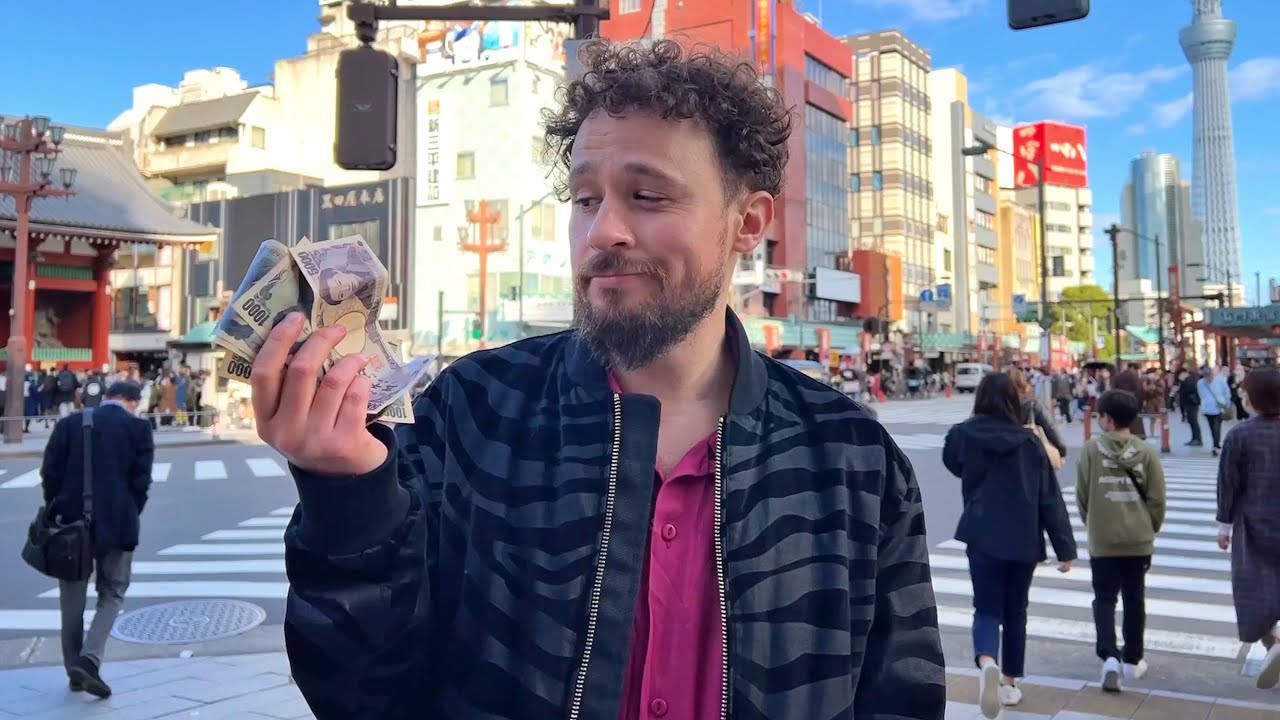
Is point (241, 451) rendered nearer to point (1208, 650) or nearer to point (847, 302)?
point (1208, 650)

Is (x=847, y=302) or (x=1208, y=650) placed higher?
(x=847, y=302)

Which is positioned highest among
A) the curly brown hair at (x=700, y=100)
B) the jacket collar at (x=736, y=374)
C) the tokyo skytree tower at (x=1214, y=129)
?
the tokyo skytree tower at (x=1214, y=129)

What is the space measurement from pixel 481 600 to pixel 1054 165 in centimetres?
11048

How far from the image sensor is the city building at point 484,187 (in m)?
48.9

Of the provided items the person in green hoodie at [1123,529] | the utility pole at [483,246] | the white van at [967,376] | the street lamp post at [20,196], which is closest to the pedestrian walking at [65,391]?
the street lamp post at [20,196]

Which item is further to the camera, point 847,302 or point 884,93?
point 884,93

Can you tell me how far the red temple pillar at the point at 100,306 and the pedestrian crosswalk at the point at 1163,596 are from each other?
1219 inches

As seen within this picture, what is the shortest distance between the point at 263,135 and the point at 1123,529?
62236mm

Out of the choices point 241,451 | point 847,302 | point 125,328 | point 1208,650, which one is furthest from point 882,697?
point 847,302

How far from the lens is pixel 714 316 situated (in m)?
2.07

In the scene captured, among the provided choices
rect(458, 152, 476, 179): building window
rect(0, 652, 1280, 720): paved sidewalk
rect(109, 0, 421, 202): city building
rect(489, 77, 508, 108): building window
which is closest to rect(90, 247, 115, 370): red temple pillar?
Result: rect(458, 152, 476, 179): building window

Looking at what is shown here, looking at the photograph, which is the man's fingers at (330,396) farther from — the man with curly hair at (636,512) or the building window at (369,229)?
the building window at (369,229)

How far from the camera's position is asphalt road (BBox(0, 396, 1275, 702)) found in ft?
22.4

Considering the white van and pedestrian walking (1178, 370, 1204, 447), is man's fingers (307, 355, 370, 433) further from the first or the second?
the white van
